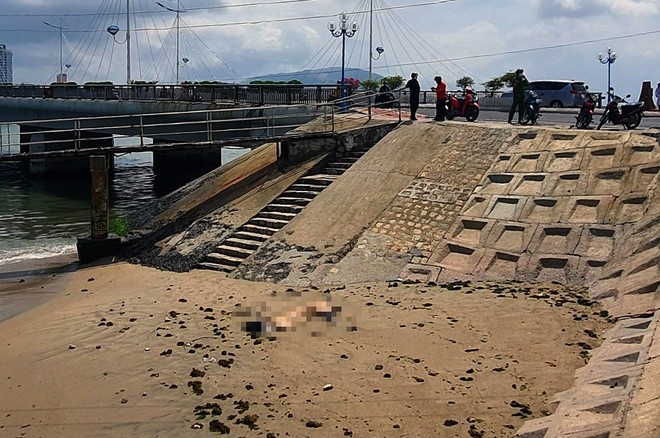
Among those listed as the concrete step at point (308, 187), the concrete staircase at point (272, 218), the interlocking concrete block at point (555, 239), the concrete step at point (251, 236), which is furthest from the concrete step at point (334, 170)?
the interlocking concrete block at point (555, 239)

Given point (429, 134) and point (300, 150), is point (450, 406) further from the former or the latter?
point (300, 150)

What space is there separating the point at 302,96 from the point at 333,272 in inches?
728

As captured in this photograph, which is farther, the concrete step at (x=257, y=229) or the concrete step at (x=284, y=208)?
the concrete step at (x=284, y=208)

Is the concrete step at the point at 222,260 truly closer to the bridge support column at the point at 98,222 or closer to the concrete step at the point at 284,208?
the concrete step at the point at 284,208

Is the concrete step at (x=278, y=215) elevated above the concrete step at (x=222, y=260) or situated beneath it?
elevated above

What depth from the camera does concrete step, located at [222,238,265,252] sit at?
57.3ft

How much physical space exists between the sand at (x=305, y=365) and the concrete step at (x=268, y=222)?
428 centimetres

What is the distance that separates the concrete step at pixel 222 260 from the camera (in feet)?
55.2

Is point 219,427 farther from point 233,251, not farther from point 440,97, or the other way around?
point 440,97

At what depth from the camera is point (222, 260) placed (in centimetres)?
1712

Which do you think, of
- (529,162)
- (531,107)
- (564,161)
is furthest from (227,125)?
(564,161)

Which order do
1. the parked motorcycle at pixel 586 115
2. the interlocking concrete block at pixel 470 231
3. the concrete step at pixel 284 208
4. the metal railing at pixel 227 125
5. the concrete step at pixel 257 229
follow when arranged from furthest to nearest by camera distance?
the parked motorcycle at pixel 586 115
the metal railing at pixel 227 125
the concrete step at pixel 284 208
the concrete step at pixel 257 229
the interlocking concrete block at pixel 470 231

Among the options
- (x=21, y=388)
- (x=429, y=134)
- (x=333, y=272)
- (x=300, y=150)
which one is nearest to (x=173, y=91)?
(x=300, y=150)

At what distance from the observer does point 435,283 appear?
14.1m
